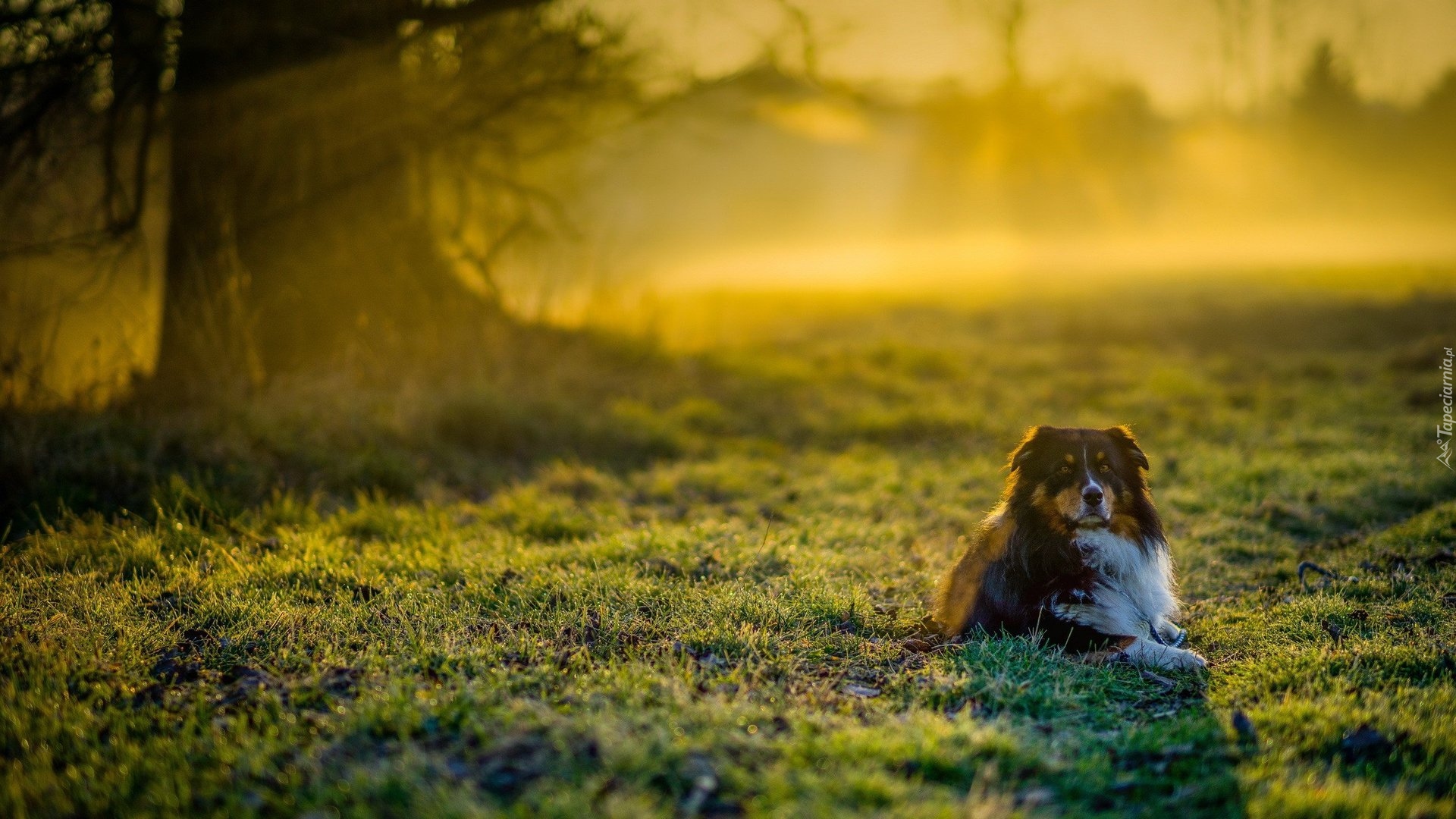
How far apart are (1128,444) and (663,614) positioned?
106 inches

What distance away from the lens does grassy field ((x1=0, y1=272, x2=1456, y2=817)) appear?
3385mm

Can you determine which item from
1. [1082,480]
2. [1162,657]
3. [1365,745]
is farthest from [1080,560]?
[1365,745]

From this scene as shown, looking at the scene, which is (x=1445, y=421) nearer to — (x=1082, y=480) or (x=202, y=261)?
(x=1082, y=480)

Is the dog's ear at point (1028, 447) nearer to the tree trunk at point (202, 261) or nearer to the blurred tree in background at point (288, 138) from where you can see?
the blurred tree in background at point (288, 138)

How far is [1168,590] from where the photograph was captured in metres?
5.07

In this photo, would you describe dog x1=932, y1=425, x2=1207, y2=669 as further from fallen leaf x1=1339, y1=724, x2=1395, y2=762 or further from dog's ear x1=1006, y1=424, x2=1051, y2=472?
fallen leaf x1=1339, y1=724, x2=1395, y2=762

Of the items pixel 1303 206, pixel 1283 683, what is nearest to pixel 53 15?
pixel 1283 683

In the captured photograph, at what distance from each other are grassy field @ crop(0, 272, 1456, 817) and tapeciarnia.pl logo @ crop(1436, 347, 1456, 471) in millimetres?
144

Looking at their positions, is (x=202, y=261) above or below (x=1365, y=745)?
above

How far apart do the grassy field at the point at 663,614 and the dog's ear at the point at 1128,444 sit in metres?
1.08

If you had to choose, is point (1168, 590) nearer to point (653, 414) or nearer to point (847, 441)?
point (847, 441)

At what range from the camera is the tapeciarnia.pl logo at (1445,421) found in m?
8.77

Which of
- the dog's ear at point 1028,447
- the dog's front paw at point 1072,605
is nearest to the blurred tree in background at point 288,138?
the dog's ear at point 1028,447

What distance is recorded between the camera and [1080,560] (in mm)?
4750
